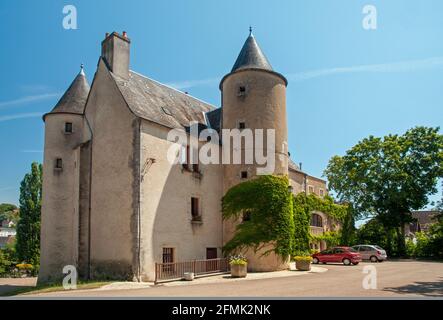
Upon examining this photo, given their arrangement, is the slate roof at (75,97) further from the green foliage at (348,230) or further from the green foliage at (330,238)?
the green foliage at (348,230)

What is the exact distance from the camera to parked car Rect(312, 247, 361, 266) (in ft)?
92.4

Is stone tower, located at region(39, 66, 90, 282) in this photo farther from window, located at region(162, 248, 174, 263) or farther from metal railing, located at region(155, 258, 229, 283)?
metal railing, located at region(155, 258, 229, 283)

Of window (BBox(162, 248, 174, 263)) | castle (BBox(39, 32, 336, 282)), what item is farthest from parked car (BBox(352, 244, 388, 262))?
window (BBox(162, 248, 174, 263))

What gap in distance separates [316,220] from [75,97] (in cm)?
2321

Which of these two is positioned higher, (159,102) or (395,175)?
(159,102)

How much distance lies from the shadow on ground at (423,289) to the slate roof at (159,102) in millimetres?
13734

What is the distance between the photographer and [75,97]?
26.0 meters

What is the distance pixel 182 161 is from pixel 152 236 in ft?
15.7

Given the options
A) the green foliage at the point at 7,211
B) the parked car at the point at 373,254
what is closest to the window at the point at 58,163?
the parked car at the point at 373,254

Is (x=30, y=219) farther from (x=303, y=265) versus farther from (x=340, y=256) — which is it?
(x=340, y=256)

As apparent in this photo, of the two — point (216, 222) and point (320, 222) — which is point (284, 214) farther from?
point (320, 222)

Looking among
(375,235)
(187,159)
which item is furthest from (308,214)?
(375,235)

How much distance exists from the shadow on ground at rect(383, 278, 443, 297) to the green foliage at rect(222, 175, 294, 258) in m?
8.28
